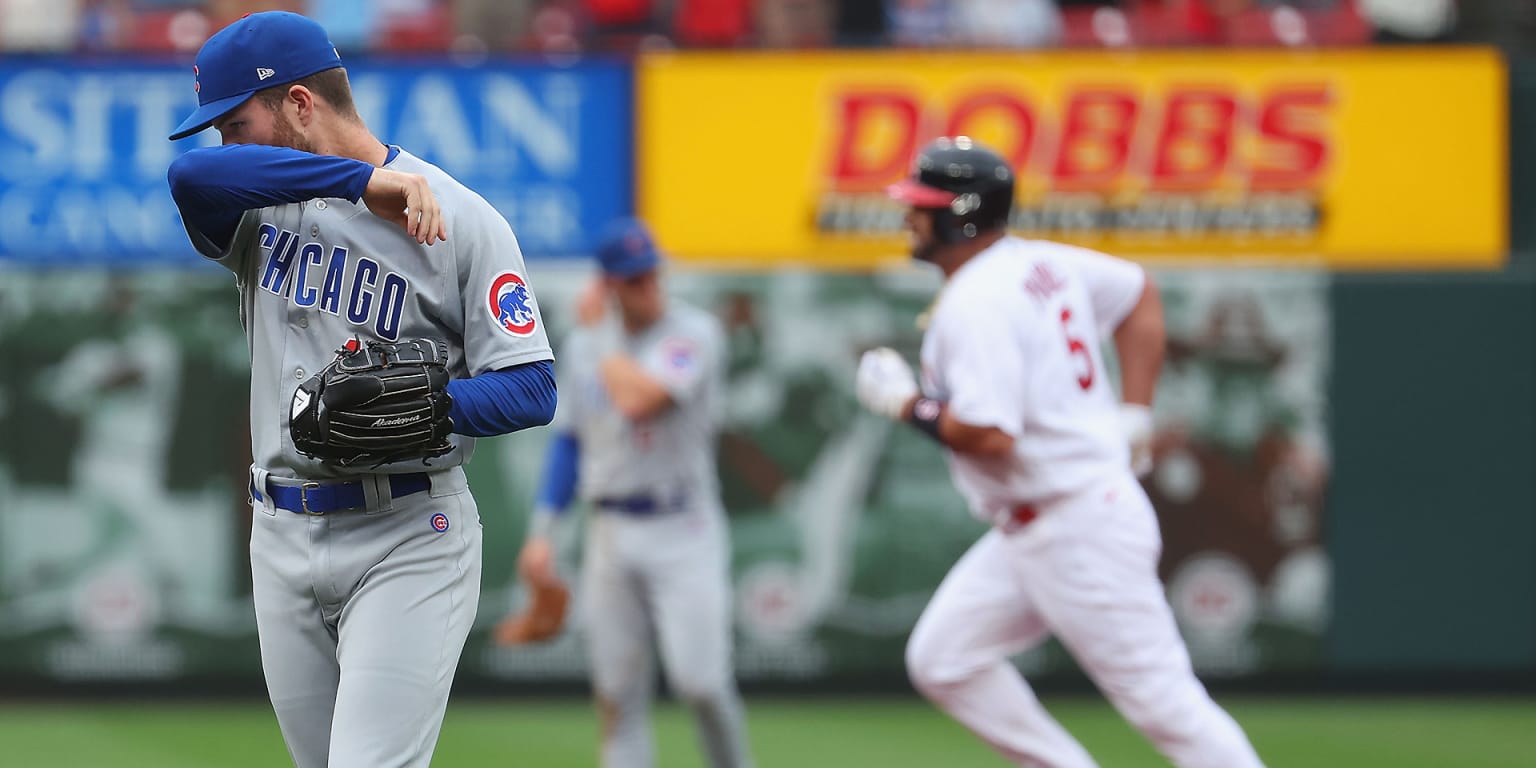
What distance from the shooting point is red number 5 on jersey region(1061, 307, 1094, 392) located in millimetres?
4977

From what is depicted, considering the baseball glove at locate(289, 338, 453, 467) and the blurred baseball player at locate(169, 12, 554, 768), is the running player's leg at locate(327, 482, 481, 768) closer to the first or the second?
the blurred baseball player at locate(169, 12, 554, 768)

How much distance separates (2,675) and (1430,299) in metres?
7.89

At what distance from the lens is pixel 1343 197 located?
1074 cm

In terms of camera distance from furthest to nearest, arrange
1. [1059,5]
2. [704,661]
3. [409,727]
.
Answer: [1059,5] → [704,661] → [409,727]

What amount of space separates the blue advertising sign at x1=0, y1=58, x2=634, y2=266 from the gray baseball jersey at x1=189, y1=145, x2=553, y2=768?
7132 millimetres

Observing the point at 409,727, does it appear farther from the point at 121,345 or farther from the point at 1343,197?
the point at 1343,197

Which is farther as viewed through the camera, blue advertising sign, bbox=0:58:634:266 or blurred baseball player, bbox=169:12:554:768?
blue advertising sign, bbox=0:58:634:266

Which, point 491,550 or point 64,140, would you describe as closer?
point 491,550

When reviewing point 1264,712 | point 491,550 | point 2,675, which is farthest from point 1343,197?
point 2,675

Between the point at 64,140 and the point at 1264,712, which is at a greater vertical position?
the point at 64,140

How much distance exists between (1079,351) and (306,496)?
7.80ft

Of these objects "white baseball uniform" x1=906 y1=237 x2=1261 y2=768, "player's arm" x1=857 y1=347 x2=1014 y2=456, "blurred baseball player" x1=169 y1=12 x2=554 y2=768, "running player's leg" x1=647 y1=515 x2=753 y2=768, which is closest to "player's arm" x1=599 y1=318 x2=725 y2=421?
"running player's leg" x1=647 y1=515 x2=753 y2=768

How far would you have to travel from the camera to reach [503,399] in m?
3.39

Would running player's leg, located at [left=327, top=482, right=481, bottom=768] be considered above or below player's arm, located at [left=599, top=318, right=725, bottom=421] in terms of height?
above
